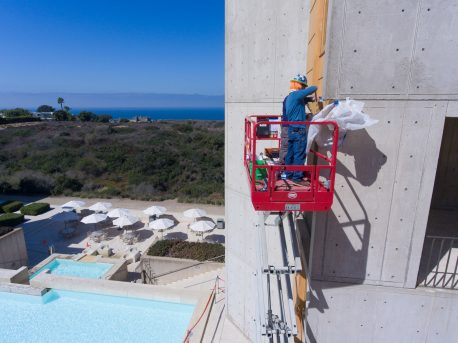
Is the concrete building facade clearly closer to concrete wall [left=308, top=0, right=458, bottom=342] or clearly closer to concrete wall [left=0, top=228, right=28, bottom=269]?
concrete wall [left=308, top=0, right=458, bottom=342]

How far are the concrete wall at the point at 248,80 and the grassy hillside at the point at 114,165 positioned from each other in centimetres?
1604

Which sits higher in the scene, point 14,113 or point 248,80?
point 248,80

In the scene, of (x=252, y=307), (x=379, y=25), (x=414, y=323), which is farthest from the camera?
(x=252, y=307)

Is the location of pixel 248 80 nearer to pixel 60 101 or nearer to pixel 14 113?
pixel 14 113

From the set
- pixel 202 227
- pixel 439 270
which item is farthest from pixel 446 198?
pixel 202 227

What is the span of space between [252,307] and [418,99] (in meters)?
7.24

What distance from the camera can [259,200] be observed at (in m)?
3.67

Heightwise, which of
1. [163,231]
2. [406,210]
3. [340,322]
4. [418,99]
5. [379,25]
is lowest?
[163,231]

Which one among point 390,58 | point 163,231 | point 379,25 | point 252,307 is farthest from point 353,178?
point 163,231

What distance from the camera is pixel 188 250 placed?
49.4 feet

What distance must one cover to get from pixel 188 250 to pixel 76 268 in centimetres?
549

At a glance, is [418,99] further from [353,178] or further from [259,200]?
[259,200]

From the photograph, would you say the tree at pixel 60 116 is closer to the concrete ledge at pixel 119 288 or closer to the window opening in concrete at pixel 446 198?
the concrete ledge at pixel 119 288

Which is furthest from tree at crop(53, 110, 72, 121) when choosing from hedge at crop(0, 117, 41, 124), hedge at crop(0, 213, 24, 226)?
hedge at crop(0, 213, 24, 226)
